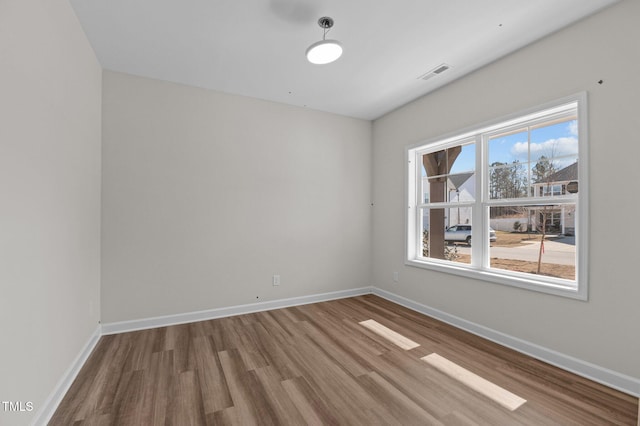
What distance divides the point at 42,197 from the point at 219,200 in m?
1.85

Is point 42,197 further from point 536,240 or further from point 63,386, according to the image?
point 536,240

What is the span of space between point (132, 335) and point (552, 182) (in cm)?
442

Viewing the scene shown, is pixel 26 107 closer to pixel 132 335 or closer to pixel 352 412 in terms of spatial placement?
pixel 132 335

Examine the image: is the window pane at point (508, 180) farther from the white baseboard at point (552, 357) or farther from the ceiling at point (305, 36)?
the white baseboard at point (552, 357)

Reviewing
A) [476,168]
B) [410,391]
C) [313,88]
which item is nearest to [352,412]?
[410,391]

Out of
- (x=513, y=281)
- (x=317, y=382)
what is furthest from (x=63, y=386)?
(x=513, y=281)

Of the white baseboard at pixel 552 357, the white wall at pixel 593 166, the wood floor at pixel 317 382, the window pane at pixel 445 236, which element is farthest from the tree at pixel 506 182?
the wood floor at pixel 317 382

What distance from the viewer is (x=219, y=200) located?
137 inches

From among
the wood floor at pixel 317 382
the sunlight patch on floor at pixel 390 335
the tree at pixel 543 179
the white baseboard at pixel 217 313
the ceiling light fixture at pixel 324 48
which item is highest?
the ceiling light fixture at pixel 324 48

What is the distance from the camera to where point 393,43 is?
2535 mm

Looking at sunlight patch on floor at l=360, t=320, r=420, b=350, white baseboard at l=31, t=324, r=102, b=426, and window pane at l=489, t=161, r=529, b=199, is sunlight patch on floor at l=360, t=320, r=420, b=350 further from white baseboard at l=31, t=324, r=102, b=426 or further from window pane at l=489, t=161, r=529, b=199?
white baseboard at l=31, t=324, r=102, b=426

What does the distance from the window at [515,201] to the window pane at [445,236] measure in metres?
0.01

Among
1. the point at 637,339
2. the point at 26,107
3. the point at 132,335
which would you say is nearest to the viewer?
the point at 26,107

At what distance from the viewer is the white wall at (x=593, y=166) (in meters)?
1.98
